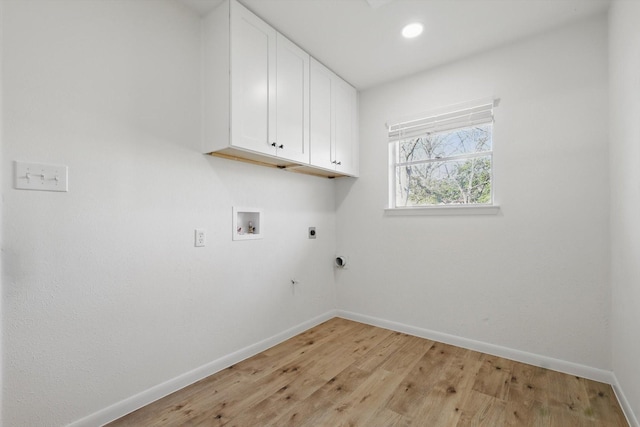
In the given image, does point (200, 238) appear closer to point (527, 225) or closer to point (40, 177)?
point (40, 177)

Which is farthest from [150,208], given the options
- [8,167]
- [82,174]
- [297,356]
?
[297,356]

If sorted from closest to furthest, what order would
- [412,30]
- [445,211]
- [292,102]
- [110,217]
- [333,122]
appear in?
[110,217]
[412,30]
[292,102]
[445,211]
[333,122]

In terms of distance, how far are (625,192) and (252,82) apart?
7.86 feet

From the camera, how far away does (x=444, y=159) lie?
2770 mm

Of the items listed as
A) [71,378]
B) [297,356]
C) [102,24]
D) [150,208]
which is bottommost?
[297,356]

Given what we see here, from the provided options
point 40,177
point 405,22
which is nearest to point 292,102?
point 405,22

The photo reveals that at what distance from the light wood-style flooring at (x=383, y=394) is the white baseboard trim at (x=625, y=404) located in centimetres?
3

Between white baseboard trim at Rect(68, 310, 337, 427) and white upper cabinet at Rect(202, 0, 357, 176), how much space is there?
5.04 ft

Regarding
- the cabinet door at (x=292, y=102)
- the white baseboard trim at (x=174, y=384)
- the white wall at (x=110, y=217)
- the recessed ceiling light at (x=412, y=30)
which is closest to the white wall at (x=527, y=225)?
the recessed ceiling light at (x=412, y=30)

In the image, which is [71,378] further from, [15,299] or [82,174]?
[82,174]

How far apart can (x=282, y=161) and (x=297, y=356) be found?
5.29 ft

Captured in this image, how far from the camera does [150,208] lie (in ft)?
5.98

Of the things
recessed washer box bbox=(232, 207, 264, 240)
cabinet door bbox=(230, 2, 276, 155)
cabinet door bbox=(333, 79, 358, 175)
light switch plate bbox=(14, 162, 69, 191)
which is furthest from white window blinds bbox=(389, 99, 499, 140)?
light switch plate bbox=(14, 162, 69, 191)

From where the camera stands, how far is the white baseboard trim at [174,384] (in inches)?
63.2
